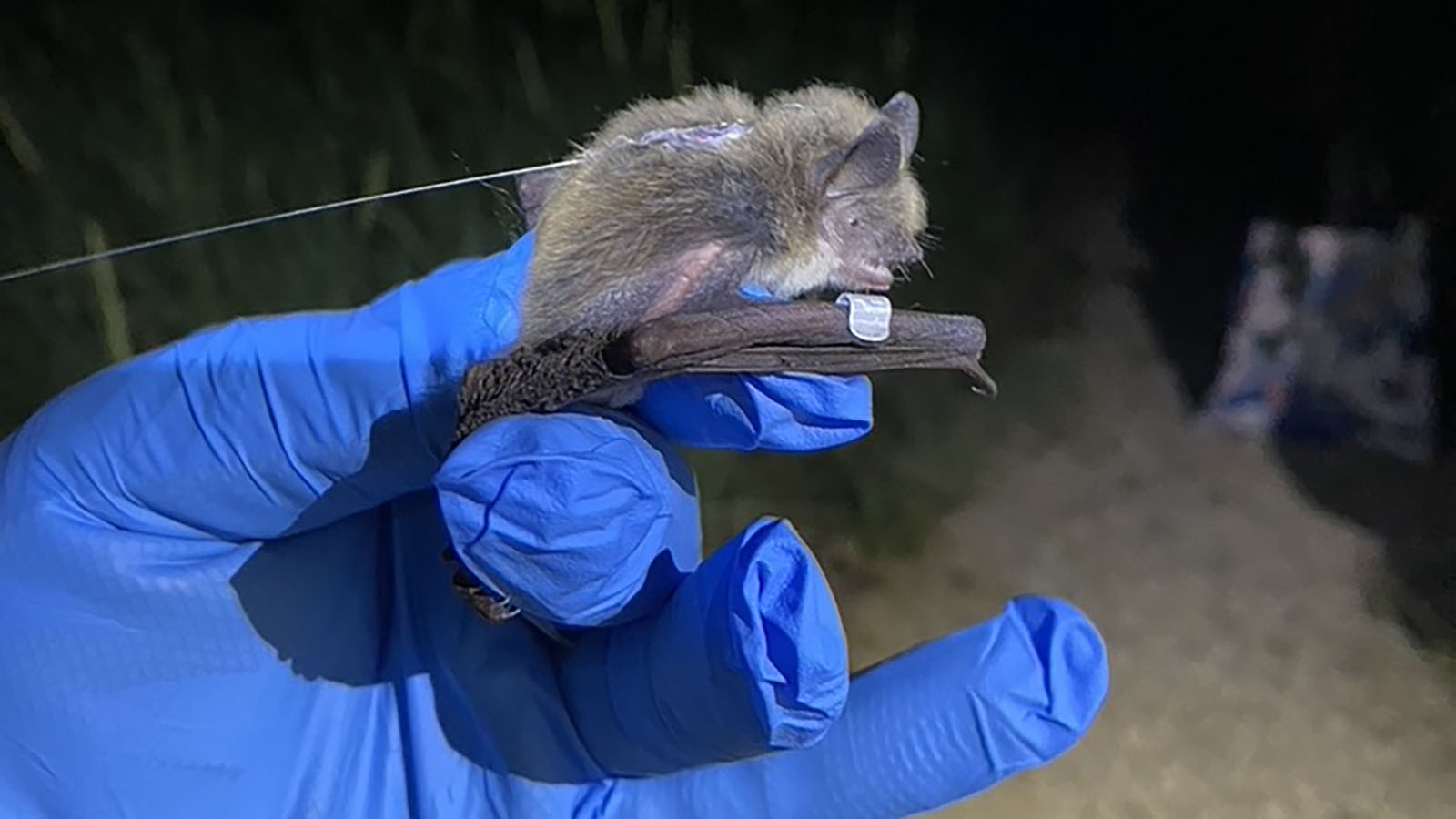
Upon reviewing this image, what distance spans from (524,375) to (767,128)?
0.15m

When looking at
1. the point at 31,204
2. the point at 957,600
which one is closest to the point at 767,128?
the point at 957,600

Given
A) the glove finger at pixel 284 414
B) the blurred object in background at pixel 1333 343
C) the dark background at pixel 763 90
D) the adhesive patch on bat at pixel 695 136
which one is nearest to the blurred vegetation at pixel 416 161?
the dark background at pixel 763 90

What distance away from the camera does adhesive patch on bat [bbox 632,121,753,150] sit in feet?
1.79

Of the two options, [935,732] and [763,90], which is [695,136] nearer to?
[935,732]

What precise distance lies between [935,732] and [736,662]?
0.19 metres

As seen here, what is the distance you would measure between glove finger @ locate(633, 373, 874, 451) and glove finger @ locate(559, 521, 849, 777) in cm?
5

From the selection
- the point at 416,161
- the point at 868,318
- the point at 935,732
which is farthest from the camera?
the point at 416,161

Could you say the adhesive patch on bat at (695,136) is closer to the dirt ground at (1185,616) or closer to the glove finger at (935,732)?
the glove finger at (935,732)

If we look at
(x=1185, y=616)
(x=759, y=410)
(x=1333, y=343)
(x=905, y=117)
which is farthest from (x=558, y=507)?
(x=1333, y=343)

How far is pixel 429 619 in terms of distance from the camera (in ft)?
2.58

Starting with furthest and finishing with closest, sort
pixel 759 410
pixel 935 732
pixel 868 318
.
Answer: pixel 935 732 < pixel 759 410 < pixel 868 318

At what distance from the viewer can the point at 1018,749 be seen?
74cm

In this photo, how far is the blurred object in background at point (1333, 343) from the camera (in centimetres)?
112

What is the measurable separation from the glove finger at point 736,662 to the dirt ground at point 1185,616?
43 cm
